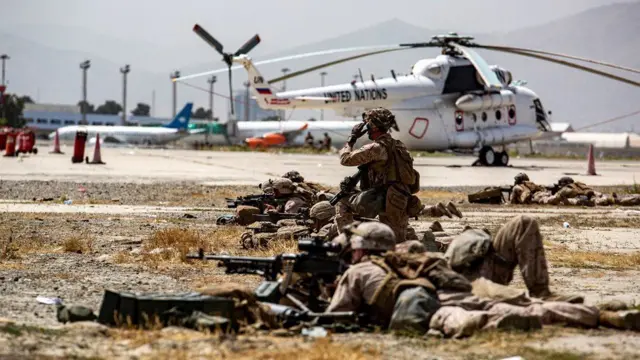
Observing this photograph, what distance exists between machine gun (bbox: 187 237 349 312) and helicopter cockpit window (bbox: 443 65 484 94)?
113ft

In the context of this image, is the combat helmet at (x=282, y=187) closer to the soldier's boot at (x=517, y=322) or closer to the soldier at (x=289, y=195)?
the soldier at (x=289, y=195)

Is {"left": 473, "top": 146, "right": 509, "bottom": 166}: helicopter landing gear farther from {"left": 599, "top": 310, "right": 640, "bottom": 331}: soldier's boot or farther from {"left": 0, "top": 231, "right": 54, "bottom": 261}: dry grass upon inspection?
{"left": 599, "top": 310, "right": 640, "bottom": 331}: soldier's boot

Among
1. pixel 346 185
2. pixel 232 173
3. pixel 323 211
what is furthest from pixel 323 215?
pixel 232 173

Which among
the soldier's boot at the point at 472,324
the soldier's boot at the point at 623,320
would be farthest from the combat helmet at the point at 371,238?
the soldier's boot at the point at 623,320

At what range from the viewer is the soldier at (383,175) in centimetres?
1220

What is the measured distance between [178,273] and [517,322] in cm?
474

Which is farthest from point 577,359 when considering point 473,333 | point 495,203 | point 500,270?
point 495,203

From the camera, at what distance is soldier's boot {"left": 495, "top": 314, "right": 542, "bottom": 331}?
27.3ft

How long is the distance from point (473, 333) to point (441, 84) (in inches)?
1387

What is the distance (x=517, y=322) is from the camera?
27.4 feet

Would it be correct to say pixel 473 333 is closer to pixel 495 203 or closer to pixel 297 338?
pixel 297 338

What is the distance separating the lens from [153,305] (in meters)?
8.49

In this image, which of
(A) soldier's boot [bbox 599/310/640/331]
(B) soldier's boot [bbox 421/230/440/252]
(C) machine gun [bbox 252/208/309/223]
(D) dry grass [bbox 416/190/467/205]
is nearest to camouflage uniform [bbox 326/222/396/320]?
Result: (A) soldier's boot [bbox 599/310/640/331]

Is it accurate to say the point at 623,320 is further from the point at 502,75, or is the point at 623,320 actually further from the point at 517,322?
the point at 502,75
